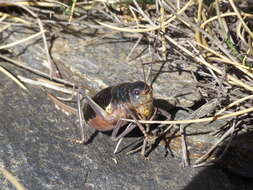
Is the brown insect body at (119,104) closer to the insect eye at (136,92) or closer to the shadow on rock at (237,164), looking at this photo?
the insect eye at (136,92)

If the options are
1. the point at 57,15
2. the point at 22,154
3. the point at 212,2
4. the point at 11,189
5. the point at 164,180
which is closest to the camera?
the point at 11,189

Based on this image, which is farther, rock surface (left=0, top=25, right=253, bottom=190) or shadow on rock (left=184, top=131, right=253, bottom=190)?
shadow on rock (left=184, top=131, right=253, bottom=190)

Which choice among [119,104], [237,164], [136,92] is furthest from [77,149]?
[237,164]

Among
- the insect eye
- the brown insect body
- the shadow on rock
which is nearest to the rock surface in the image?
the shadow on rock

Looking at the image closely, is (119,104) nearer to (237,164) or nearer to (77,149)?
(77,149)

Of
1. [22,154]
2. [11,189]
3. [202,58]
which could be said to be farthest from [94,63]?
[11,189]

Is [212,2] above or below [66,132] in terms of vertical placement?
above

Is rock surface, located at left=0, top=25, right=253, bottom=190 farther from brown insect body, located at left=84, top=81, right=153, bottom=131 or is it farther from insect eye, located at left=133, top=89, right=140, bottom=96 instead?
insect eye, located at left=133, top=89, right=140, bottom=96

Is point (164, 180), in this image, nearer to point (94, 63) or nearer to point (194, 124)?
point (194, 124)
